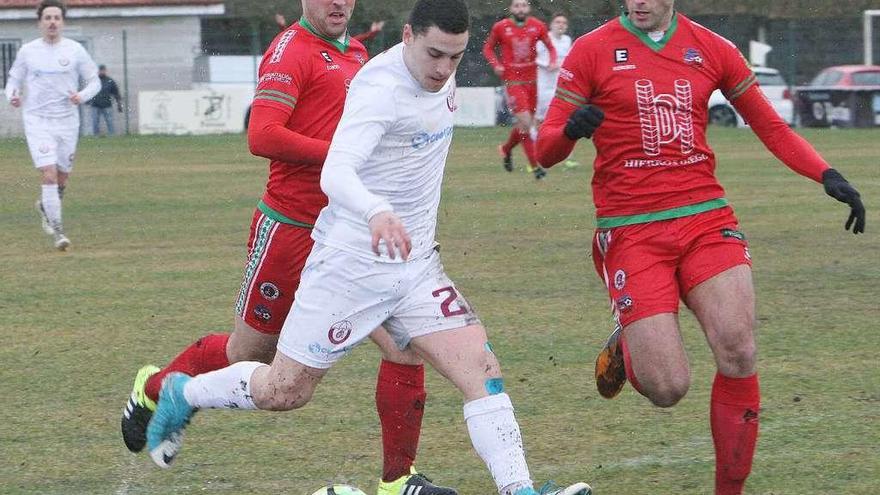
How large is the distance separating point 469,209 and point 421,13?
11.7 meters

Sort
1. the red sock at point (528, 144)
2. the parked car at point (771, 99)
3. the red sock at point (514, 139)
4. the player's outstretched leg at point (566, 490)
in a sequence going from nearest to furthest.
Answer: the player's outstretched leg at point (566, 490)
the red sock at point (528, 144)
the red sock at point (514, 139)
the parked car at point (771, 99)

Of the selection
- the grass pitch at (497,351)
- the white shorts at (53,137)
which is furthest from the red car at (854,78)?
the white shorts at (53,137)

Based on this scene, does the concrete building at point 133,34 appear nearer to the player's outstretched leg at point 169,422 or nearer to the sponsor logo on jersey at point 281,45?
the sponsor logo on jersey at point 281,45

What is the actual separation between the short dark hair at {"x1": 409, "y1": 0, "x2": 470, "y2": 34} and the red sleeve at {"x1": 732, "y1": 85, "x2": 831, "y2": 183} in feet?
4.85

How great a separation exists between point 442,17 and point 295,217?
1.28m

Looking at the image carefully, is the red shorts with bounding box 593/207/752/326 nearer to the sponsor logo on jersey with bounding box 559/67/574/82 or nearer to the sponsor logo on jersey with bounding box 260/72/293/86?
the sponsor logo on jersey with bounding box 559/67/574/82

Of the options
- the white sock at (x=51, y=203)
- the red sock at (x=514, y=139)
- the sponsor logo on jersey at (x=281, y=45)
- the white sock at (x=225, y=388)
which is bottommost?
the red sock at (x=514, y=139)

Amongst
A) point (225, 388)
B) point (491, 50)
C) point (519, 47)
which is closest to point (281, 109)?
point (225, 388)

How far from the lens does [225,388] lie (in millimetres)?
5543

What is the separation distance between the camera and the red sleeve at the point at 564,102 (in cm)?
582

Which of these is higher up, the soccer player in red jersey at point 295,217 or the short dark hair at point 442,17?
the short dark hair at point 442,17

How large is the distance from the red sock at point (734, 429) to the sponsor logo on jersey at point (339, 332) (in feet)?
4.50

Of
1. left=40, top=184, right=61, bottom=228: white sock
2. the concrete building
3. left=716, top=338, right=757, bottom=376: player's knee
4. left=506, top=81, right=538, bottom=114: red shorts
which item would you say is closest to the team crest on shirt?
left=716, top=338, right=757, bottom=376: player's knee

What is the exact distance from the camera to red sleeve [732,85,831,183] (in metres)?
5.90
